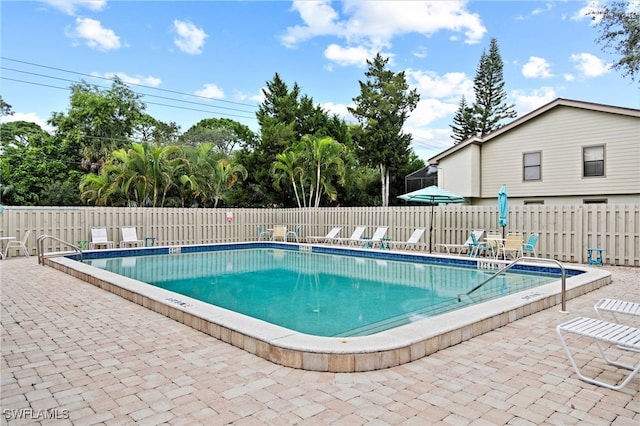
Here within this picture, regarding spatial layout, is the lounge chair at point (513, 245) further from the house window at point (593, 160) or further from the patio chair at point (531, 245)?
the house window at point (593, 160)

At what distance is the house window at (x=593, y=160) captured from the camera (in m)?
15.0

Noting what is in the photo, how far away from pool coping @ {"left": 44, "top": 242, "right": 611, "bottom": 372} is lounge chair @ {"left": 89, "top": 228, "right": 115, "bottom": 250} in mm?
8177

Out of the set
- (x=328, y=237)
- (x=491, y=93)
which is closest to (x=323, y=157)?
(x=328, y=237)

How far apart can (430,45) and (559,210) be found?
1194 centimetres

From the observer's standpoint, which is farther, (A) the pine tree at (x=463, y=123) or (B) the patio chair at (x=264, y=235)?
(A) the pine tree at (x=463, y=123)

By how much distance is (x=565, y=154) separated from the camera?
51.6 ft

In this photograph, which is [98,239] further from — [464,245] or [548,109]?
[548,109]

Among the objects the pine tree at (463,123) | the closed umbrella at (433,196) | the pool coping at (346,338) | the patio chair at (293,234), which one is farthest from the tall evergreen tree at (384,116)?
the pool coping at (346,338)

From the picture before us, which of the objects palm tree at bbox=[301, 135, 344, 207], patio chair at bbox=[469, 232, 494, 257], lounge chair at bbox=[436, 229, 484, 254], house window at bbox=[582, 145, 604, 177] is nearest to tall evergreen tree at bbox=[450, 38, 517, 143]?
palm tree at bbox=[301, 135, 344, 207]

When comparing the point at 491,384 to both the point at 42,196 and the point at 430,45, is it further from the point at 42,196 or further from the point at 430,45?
the point at 42,196

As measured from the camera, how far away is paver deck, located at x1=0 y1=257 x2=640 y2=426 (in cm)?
263

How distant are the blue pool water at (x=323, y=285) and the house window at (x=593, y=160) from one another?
324 inches

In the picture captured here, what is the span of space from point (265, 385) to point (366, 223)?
13153 mm

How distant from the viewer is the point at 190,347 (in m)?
3.99
